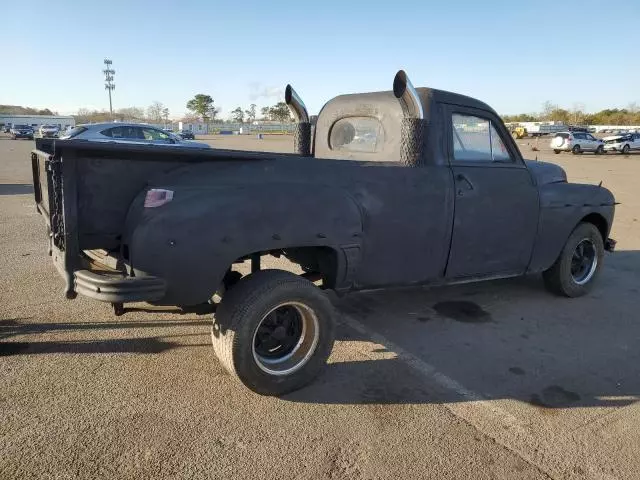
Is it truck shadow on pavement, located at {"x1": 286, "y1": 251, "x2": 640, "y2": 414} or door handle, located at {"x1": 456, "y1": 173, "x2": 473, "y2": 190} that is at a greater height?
door handle, located at {"x1": 456, "y1": 173, "x2": 473, "y2": 190}

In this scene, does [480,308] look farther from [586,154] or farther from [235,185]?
[586,154]

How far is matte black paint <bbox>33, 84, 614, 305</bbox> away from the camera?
2770 millimetres

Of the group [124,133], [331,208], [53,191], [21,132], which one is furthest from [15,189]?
[21,132]

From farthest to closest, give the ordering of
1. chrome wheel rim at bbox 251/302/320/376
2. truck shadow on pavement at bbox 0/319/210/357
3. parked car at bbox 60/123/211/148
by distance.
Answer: parked car at bbox 60/123/211/148 → truck shadow on pavement at bbox 0/319/210/357 → chrome wheel rim at bbox 251/302/320/376

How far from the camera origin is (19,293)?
4.68 meters

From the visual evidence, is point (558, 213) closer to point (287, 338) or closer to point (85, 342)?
point (287, 338)

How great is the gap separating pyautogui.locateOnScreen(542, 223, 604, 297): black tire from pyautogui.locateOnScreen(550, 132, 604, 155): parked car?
1359 inches

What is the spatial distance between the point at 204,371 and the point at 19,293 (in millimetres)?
2464

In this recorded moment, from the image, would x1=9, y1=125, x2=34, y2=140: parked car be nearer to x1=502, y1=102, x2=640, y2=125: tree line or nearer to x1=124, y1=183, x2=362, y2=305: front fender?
x1=124, y1=183, x2=362, y2=305: front fender

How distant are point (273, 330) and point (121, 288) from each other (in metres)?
1.03

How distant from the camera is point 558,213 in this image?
4.88m

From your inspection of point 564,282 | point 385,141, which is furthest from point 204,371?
point 564,282

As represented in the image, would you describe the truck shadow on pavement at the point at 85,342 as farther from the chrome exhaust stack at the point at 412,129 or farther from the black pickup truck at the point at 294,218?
the chrome exhaust stack at the point at 412,129

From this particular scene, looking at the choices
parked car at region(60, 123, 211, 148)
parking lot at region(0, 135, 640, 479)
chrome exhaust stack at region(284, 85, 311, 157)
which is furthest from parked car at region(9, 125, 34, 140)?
chrome exhaust stack at region(284, 85, 311, 157)
